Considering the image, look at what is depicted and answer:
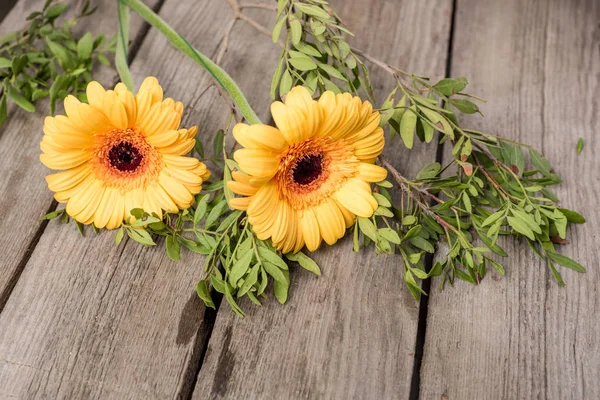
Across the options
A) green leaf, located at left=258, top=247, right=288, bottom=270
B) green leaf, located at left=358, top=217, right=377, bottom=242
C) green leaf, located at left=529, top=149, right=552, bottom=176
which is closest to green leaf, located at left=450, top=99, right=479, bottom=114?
green leaf, located at left=529, top=149, right=552, bottom=176

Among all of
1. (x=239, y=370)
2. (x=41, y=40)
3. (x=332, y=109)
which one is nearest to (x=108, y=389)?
(x=239, y=370)

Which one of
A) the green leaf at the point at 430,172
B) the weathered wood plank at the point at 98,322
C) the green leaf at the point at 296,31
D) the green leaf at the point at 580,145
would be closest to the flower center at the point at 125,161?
the weathered wood plank at the point at 98,322

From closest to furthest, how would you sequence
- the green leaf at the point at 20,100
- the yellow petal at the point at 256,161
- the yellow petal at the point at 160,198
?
1. the yellow petal at the point at 256,161
2. the yellow petal at the point at 160,198
3. the green leaf at the point at 20,100

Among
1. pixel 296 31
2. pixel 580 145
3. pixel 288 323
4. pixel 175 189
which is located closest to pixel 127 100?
pixel 175 189

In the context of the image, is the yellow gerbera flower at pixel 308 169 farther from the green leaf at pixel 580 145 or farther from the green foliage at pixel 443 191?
the green leaf at pixel 580 145

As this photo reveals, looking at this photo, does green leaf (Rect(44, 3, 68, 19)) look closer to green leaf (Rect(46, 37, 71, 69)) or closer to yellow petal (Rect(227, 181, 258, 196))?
green leaf (Rect(46, 37, 71, 69))

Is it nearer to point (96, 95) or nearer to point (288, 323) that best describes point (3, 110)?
point (96, 95)
